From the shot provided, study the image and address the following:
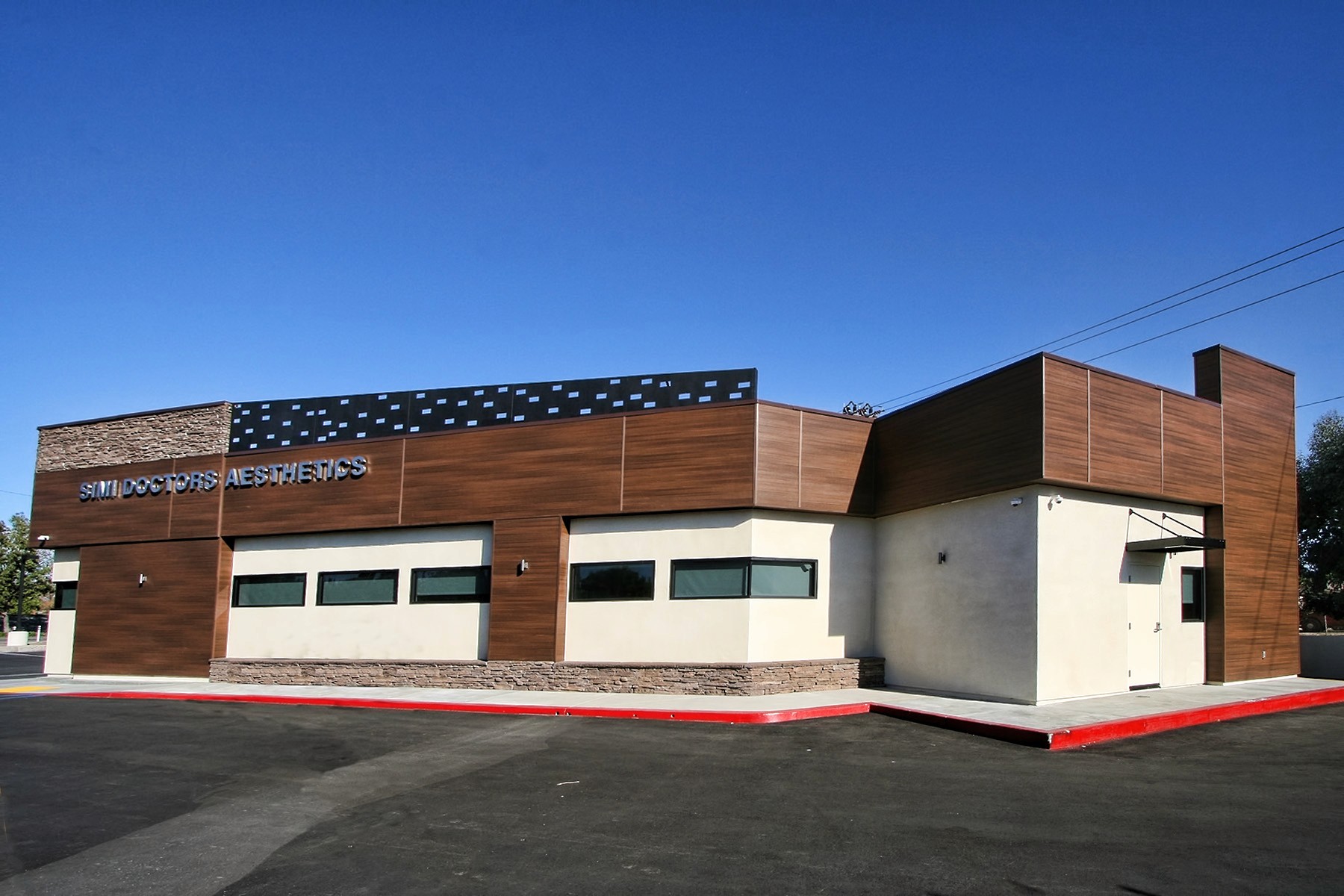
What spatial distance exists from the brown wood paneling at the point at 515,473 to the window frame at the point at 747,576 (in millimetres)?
1774

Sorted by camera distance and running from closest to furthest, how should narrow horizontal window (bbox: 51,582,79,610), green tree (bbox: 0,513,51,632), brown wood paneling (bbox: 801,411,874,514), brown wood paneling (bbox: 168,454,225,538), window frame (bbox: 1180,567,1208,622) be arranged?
window frame (bbox: 1180,567,1208,622) < brown wood paneling (bbox: 801,411,874,514) < brown wood paneling (bbox: 168,454,225,538) < narrow horizontal window (bbox: 51,582,79,610) < green tree (bbox: 0,513,51,632)

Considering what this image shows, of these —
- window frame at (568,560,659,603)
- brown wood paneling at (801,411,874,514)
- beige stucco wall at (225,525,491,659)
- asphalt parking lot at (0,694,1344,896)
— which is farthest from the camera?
beige stucco wall at (225,525,491,659)

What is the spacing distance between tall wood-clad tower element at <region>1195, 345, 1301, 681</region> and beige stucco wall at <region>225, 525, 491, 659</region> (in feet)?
46.0

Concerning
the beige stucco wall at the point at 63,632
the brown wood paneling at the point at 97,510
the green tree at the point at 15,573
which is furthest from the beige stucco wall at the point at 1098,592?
the green tree at the point at 15,573

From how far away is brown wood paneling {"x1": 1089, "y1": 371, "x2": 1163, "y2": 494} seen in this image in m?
14.8

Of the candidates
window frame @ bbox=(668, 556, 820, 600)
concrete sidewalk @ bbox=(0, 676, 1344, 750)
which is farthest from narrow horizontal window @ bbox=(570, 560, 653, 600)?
concrete sidewalk @ bbox=(0, 676, 1344, 750)

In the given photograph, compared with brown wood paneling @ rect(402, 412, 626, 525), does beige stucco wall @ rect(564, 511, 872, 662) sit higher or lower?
lower

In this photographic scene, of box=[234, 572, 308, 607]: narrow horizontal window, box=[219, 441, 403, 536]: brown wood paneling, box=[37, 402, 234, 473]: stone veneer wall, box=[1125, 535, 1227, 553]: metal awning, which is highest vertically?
box=[37, 402, 234, 473]: stone veneer wall

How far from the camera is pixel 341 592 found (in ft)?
68.0

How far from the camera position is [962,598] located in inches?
625

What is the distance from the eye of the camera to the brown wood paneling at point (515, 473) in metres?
18.3

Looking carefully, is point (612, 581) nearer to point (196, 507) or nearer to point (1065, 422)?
point (1065, 422)

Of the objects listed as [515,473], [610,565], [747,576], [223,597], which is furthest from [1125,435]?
[223,597]

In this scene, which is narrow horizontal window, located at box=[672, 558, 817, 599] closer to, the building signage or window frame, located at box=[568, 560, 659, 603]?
window frame, located at box=[568, 560, 659, 603]
